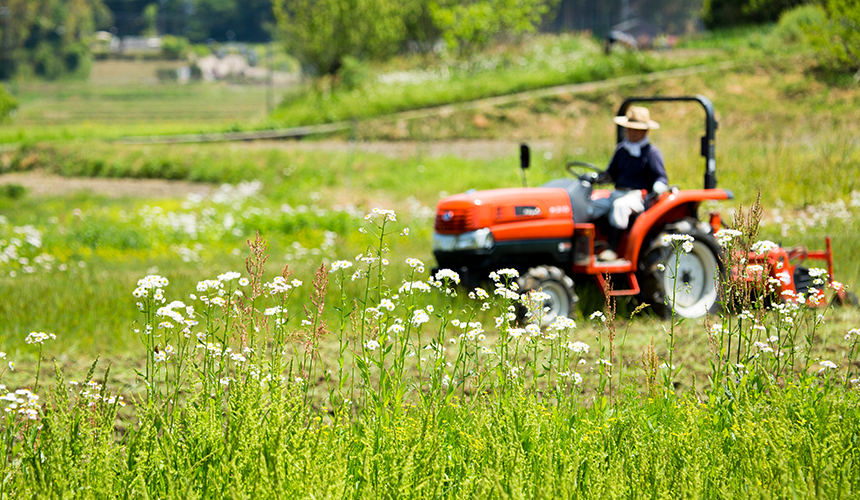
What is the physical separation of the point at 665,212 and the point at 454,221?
1863 millimetres

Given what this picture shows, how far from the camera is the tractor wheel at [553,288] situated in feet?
19.3

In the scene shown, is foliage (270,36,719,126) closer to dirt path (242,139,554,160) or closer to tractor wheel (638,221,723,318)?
dirt path (242,139,554,160)

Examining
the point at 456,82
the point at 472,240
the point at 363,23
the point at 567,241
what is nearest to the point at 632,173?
the point at 567,241

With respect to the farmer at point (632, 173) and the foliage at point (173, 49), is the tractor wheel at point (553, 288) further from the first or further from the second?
the foliage at point (173, 49)

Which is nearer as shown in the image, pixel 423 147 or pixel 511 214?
pixel 511 214

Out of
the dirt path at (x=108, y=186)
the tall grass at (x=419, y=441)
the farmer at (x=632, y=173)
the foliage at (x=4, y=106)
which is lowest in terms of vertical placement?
the dirt path at (x=108, y=186)

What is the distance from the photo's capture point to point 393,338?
19.2 feet

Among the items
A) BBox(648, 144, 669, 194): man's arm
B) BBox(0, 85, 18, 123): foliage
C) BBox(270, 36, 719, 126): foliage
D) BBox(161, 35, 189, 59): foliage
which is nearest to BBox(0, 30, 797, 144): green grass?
BBox(270, 36, 719, 126): foliage

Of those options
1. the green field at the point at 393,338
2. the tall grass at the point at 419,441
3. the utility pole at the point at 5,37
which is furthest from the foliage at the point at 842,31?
the utility pole at the point at 5,37

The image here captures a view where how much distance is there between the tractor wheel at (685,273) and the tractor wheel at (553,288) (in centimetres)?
70

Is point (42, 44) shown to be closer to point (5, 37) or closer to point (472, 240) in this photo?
point (5, 37)

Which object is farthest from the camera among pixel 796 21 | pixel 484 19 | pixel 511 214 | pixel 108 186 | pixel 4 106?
pixel 4 106

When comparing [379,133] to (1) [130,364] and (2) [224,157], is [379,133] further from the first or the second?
(1) [130,364]

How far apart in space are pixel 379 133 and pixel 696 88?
349 inches
